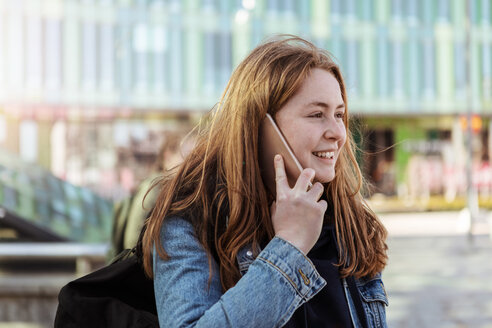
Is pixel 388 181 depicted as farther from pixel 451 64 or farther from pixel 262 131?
pixel 262 131

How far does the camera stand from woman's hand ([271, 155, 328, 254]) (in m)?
1.41

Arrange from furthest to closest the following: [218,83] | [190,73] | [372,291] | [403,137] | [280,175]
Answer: [403,137]
[218,83]
[190,73]
[372,291]
[280,175]

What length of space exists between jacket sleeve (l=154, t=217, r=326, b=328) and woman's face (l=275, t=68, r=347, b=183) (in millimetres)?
235

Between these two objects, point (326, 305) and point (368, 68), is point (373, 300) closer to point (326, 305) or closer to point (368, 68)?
point (326, 305)

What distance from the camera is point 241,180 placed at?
152 centimetres

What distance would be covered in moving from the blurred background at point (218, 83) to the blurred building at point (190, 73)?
0.18 ft

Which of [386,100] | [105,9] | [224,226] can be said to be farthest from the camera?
[386,100]

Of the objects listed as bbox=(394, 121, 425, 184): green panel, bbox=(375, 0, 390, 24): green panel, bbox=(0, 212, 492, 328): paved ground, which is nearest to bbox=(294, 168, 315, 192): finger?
bbox=(0, 212, 492, 328): paved ground

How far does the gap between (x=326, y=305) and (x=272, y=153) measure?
39 cm

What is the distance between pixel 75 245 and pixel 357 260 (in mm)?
3273

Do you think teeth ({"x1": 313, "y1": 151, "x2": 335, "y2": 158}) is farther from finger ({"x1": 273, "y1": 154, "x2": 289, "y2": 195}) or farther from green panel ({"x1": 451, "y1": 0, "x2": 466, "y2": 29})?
green panel ({"x1": 451, "y1": 0, "x2": 466, "y2": 29})

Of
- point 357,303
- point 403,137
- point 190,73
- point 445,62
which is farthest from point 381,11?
point 357,303

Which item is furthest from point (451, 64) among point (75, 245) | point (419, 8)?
point (75, 245)

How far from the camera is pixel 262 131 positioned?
A: 1575mm
